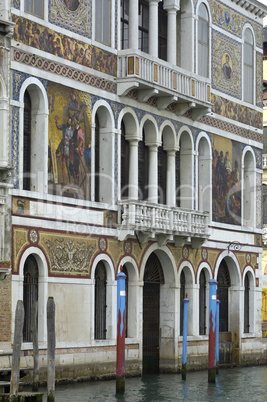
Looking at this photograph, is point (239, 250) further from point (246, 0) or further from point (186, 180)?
point (246, 0)

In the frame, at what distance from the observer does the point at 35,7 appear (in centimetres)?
2722

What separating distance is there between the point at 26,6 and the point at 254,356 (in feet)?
52.7

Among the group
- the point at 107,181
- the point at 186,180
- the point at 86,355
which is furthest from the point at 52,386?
the point at 186,180

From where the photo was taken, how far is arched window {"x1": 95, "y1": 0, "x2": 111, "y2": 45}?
2977cm

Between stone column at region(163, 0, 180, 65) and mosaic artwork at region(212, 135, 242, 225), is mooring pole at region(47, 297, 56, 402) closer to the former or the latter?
stone column at region(163, 0, 180, 65)

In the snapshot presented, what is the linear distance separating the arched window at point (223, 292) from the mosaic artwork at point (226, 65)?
5.63 metres

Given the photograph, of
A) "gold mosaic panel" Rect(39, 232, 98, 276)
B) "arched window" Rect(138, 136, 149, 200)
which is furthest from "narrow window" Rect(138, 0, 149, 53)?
"gold mosaic panel" Rect(39, 232, 98, 276)

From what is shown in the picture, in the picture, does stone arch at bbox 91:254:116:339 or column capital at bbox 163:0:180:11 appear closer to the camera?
stone arch at bbox 91:254:116:339

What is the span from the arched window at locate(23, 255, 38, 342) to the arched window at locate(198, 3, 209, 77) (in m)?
Answer: 10.3

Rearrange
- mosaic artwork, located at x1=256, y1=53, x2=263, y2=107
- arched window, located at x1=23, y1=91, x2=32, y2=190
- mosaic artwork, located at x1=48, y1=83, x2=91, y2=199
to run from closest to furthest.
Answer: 1. arched window, located at x1=23, y1=91, x2=32, y2=190
2. mosaic artwork, located at x1=48, y1=83, x2=91, y2=199
3. mosaic artwork, located at x1=256, y1=53, x2=263, y2=107

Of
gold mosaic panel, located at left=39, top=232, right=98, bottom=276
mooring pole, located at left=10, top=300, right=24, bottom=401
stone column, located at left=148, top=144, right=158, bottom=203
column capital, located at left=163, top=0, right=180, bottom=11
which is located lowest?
mooring pole, located at left=10, top=300, right=24, bottom=401

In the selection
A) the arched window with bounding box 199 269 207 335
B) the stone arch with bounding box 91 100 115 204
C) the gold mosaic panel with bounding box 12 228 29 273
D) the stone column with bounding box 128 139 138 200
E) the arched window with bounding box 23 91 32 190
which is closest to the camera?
the gold mosaic panel with bounding box 12 228 29 273

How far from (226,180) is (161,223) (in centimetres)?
579

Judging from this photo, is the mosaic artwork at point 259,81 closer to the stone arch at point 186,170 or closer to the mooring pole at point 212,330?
the stone arch at point 186,170
